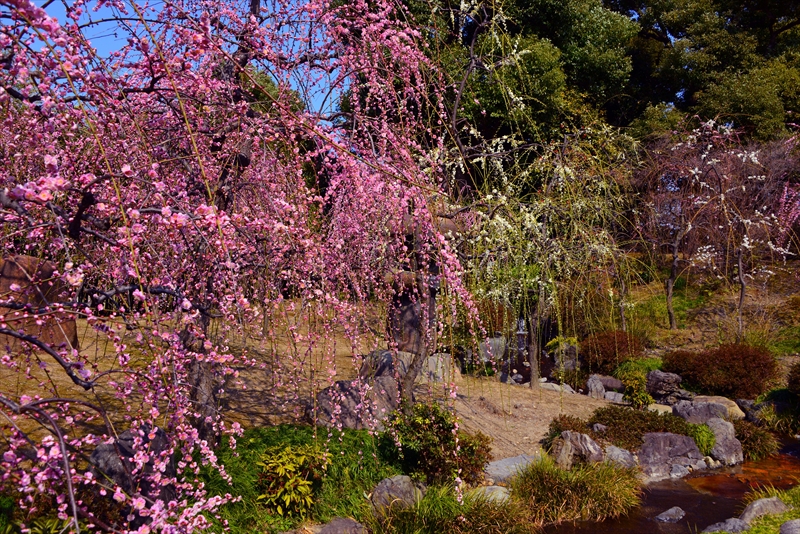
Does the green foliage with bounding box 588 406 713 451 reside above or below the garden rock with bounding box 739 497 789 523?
above

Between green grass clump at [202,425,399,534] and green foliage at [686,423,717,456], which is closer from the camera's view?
green grass clump at [202,425,399,534]

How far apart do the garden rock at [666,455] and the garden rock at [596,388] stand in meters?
2.94

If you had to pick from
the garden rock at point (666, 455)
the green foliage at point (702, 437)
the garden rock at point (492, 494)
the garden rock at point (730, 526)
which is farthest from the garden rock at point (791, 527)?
the green foliage at point (702, 437)

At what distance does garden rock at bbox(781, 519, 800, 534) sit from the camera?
5.41 m

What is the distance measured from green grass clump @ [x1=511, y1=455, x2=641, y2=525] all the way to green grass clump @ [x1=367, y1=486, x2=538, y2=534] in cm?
69

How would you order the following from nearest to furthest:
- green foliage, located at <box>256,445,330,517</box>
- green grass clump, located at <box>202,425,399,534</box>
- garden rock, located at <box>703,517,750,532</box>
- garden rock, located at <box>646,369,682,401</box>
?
green grass clump, located at <box>202,425,399,534</box>
green foliage, located at <box>256,445,330,517</box>
garden rock, located at <box>703,517,750,532</box>
garden rock, located at <box>646,369,682,401</box>

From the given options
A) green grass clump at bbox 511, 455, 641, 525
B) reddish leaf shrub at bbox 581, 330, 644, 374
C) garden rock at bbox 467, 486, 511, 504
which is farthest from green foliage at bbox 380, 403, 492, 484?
reddish leaf shrub at bbox 581, 330, 644, 374

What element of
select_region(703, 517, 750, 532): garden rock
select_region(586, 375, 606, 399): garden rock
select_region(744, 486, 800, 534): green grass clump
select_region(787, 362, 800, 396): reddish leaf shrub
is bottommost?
select_region(703, 517, 750, 532): garden rock

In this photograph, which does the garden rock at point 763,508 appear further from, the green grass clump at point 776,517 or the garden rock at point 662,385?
the garden rock at point 662,385

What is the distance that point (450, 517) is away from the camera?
19.5 ft

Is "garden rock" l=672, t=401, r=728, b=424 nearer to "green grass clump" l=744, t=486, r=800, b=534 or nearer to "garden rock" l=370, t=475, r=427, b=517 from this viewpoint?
"green grass clump" l=744, t=486, r=800, b=534

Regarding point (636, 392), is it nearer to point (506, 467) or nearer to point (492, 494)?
point (506, 467)

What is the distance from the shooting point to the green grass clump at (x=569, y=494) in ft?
22.9

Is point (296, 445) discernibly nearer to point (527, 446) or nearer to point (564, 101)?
point (527, 446)
